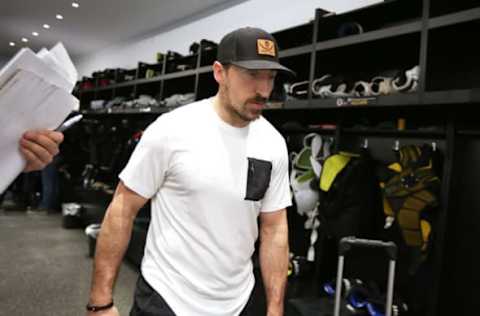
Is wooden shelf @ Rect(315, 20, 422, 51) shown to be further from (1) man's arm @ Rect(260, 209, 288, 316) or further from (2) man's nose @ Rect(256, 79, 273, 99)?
(1) man's arm @ Rect(260, 209, 288, 316)

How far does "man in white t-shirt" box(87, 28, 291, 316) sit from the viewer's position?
4.38ft

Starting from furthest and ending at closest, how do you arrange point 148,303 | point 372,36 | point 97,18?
point 97,18 → point 372,36 → point 148,303

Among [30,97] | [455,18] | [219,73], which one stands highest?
[455,18]

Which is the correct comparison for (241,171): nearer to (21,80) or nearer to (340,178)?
(21,80)

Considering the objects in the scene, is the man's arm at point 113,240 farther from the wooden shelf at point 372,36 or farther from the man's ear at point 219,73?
the wooden shelf at point 372,36

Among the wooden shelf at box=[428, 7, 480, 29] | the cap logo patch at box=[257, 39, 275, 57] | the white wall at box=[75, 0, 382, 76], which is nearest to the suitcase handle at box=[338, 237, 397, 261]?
the cap logo patch at box=[257, 39, 275, 57]

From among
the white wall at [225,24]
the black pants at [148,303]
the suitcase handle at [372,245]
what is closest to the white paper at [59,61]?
the black pants at [148,303]

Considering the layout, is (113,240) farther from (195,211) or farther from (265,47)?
(265,47)

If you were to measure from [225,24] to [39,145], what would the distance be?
14.7ft

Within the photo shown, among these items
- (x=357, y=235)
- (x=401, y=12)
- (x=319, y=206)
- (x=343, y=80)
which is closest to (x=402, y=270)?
(x=357, y=235)

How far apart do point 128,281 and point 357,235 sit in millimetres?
2289

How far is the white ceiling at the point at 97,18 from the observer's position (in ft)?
17.9

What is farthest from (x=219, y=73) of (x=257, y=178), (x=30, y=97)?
(x=30, y=97)

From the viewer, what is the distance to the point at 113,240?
1366 millimetres
